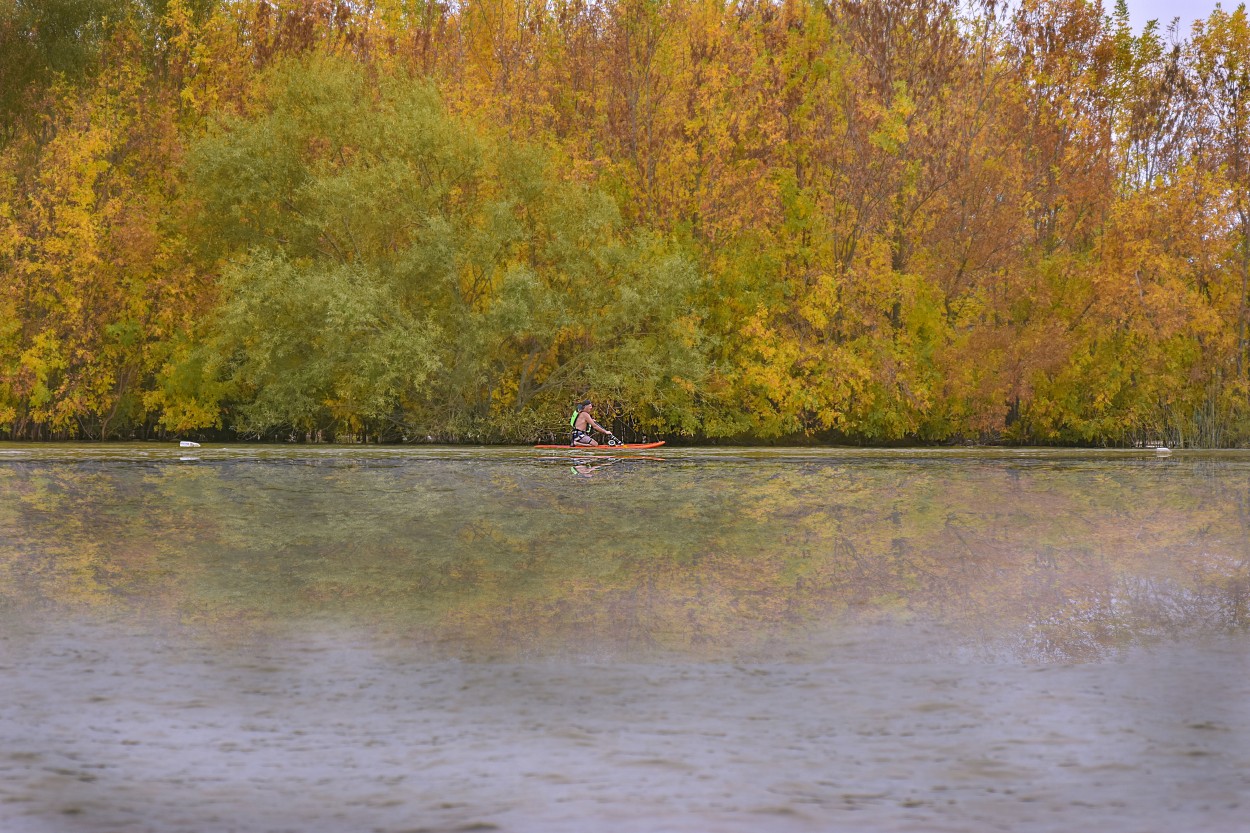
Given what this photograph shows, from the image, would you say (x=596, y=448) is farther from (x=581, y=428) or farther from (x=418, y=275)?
(x=418, y=275)

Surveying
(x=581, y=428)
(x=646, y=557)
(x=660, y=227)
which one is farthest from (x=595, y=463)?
(x=646, y=557)

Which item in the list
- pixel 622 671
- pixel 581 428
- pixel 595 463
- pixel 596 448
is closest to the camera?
pixel 622 671

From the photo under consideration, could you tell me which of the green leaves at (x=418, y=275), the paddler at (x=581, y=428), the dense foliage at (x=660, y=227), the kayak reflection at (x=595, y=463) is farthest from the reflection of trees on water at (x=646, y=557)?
the dense foliage at (x=660, y=227)

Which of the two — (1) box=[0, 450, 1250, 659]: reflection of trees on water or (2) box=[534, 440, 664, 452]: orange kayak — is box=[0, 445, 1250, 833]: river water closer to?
(1) box=[0, 450, 1250, 659]: reflection of trees on water

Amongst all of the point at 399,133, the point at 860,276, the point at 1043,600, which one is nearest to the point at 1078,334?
the point at 860,276

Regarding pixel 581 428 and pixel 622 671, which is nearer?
pixel 622 671

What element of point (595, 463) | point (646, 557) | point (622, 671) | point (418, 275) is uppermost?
point (418, 275)

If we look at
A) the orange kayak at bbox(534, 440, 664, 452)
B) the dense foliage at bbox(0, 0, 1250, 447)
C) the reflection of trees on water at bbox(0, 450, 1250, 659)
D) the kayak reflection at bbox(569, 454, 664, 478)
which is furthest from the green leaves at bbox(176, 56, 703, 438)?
the reflection of trees on water at bbox(0, 450, 1250, 659)

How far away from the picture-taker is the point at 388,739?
24.0ft

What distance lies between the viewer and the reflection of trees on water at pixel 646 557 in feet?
36.2

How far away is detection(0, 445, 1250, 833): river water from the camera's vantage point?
20.9 ft

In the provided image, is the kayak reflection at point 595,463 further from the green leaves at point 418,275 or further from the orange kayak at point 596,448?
the green leaves at point 418,275

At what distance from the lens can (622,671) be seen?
909 centimetres

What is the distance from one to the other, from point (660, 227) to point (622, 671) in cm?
3839
